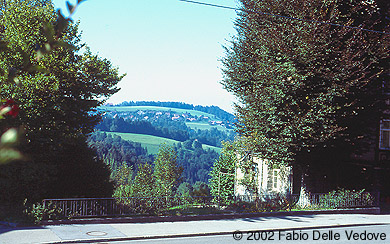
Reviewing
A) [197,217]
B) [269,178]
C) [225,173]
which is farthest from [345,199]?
[225,173]

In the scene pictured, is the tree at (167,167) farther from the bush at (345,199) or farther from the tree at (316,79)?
the bush at (345,199)

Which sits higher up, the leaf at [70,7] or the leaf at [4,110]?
the leaf at [70,7]

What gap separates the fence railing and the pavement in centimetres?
97

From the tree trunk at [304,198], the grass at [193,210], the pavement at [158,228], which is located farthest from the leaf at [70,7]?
the tree trunk at [304,198]

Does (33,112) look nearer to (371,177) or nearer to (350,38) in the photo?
(350,38)

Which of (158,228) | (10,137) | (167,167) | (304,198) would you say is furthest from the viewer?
(167,167)

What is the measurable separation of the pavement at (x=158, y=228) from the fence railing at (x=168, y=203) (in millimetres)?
973

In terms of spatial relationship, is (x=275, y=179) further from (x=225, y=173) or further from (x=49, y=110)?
(x=49, y=110)

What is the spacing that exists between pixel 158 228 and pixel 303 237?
602cm

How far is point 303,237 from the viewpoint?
17.0 meters

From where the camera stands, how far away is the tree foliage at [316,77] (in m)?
22.6

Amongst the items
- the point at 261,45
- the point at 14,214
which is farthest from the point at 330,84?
the point at 14,214

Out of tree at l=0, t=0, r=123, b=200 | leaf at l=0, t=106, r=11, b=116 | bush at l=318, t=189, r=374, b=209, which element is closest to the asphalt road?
bush at l=318, t=189, r=374, b=209

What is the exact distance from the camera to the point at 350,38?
23000 millimetres
